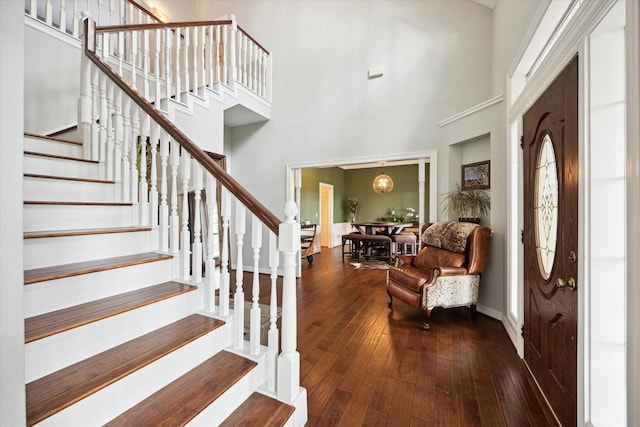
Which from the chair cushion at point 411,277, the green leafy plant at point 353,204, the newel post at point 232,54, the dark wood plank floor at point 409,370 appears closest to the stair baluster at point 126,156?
the dark wood plank floor at point 409,370

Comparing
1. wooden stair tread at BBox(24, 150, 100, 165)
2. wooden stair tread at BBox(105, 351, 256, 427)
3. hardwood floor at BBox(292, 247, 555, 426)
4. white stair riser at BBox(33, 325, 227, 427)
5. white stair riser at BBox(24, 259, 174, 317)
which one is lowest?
hardwood floor at BBox(292, 247, 555, 426)

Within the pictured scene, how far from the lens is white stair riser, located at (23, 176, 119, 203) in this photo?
167 cm

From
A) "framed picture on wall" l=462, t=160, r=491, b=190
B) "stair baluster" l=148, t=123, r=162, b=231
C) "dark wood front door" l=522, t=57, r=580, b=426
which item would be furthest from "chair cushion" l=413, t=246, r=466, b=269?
"stair baluster" l=148, t=123, r=162, b=231

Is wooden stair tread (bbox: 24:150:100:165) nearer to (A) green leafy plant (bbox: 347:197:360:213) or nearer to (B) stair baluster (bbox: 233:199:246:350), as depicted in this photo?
(B) stair baluster (bbox: 233:199:246:350)

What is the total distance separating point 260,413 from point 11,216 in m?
1.26

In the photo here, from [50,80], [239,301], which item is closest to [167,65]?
[50,80]

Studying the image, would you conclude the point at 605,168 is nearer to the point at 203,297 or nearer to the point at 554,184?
the point at 554,184

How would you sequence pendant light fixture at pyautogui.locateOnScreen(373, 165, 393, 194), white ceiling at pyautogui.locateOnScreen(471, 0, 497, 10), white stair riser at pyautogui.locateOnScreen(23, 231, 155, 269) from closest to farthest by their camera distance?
white stair riser at pyautogui.locateOnScreen(23, 231, 155, 269) < white ceiling at pyautogui.locateOnScreen(471, 0, 497, 10) < pendant light fixture at pyautogui.locateOnScreen(373, 165, 393, 194)

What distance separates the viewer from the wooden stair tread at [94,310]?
105 cm

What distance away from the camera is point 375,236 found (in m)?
5.97

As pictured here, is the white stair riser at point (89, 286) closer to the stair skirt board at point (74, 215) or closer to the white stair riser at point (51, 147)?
the stair skirt board at point (74, 215)

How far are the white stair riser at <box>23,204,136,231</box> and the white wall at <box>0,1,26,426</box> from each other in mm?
1145

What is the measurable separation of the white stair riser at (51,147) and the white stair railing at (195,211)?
17 cm

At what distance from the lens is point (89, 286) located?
1355mm
